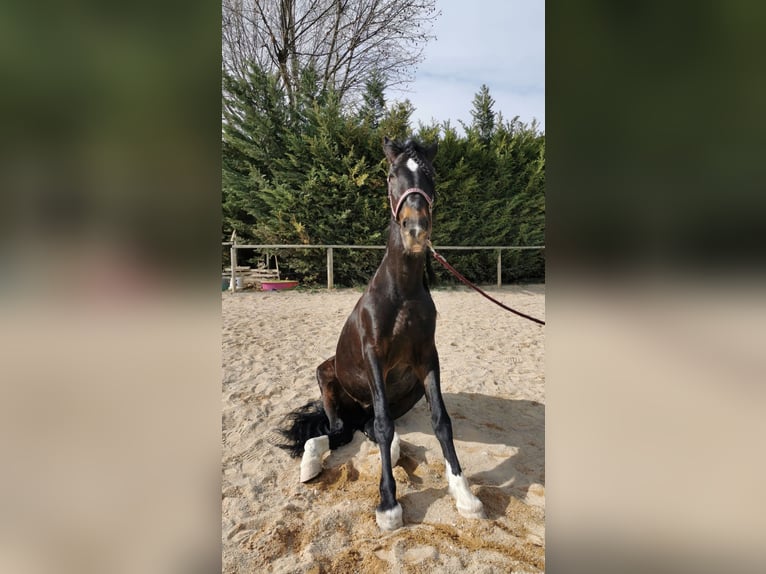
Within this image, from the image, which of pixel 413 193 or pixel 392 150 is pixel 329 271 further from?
pixel 413 193

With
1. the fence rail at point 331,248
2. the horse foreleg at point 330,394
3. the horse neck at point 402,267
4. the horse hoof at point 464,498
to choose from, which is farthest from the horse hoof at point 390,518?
the fence rail at point 331,248

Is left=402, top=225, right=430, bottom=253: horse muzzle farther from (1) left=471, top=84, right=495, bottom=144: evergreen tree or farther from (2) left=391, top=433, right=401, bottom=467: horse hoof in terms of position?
(1) left=471, top=84, right=495, bottom=144: evergreen tree

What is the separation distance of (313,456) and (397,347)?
0.88 m

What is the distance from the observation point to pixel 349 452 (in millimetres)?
2555

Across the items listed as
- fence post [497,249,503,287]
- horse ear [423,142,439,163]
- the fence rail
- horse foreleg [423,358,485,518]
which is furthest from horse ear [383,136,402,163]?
fence post [497,249,503,287]

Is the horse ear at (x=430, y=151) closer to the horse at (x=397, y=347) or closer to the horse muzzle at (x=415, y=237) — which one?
the horse at (x=397, y=347)

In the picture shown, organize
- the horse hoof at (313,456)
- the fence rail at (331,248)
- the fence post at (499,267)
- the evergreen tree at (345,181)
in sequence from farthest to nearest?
1. the fence post at (499,267)
2. the evergreen tree at (345,181)
3. the fence rail at (331,248)
4. the horse hoof at (313,456)

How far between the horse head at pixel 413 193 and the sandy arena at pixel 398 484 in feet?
4.41

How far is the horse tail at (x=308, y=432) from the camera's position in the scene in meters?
2.58

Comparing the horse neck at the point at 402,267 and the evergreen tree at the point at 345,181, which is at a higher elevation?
the evergreen tree at the point at 345,181

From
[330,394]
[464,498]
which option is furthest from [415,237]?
[330,394]

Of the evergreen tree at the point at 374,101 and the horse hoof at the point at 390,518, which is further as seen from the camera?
the evergreen tree at the point at 374,101
